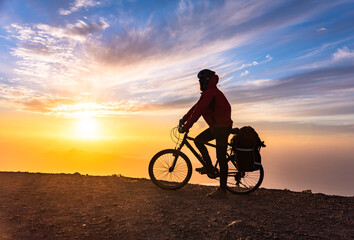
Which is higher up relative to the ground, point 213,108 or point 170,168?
point 213,108

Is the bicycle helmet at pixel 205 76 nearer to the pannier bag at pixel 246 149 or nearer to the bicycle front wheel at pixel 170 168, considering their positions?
the pannier bag at pixel 246 149

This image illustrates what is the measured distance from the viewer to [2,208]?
5461mm

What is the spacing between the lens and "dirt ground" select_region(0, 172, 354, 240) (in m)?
4.49

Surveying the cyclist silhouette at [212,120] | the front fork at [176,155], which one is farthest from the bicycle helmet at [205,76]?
the front fork at [176,155]

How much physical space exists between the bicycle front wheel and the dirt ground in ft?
0.95

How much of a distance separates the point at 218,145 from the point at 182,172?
4.68ft

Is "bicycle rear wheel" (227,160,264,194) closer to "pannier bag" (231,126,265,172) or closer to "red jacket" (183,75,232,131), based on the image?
"pannier bag" (231,126,265,172)

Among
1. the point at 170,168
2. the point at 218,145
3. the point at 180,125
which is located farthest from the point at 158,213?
the point at 180,125

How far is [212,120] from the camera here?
22.2 feet

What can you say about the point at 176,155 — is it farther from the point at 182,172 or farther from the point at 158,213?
the point at 158,213

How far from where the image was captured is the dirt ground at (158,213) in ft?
14.7

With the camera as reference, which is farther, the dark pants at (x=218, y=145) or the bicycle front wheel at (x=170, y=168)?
the bicycle front wheel at (x=170, y=168)

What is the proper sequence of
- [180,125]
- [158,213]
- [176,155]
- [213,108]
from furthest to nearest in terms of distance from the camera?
[176,155] < [180,125] < [213,108] < [158,213]

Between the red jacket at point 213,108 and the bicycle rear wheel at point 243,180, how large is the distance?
4.13 feet
